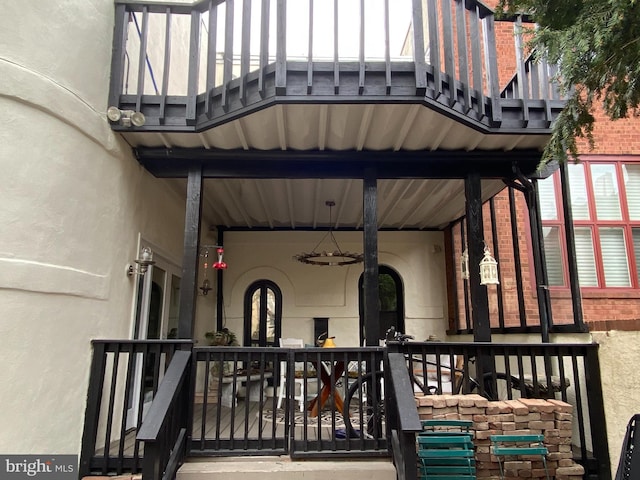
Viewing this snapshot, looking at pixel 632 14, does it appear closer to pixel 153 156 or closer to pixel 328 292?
pixel 153 156

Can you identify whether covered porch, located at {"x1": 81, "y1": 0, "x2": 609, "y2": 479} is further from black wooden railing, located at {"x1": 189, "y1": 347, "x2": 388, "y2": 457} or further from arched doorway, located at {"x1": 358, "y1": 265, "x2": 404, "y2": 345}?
arched doorway, located at {"x1": 358, "y1": 265, "x2": 404, "y2": 345}

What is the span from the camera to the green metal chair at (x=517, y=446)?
128 inches

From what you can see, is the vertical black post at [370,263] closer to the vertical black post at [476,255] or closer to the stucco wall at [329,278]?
the vertical black post at [476,255]

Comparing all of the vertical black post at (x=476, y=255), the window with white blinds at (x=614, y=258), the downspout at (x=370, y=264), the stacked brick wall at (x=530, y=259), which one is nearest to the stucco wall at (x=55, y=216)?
the downspout at (x=370, y=264)

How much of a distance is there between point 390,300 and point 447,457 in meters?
5.08

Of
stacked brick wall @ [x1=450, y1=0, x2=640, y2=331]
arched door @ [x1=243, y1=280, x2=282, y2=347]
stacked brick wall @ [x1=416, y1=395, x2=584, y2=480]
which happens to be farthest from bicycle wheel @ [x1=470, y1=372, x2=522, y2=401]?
arched door @ [x1=243, y1=280, x2=282, y2=347]

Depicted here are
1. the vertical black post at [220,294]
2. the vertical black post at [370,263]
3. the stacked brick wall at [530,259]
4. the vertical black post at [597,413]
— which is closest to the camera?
the vertical black post at [597,413]

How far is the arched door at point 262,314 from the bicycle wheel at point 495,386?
13.1ft

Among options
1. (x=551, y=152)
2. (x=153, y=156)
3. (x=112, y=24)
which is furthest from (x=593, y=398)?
(x=112, y=24)

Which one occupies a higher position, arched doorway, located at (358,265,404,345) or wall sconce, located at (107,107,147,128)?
wall sconce, located at (107,107,147,128)

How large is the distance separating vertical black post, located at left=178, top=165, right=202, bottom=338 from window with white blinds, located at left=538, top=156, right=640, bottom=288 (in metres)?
4.83

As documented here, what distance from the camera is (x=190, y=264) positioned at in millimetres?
4219

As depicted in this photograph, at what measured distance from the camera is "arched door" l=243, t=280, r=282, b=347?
7980 mm

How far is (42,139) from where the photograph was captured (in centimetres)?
326
